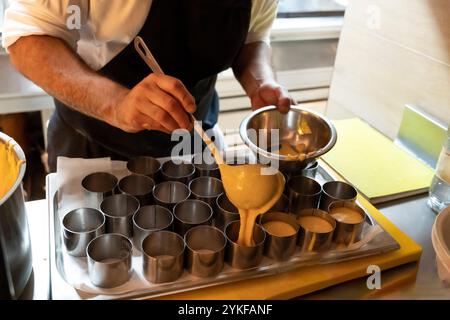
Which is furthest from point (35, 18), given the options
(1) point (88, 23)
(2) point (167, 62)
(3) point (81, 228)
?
(3) point (81, 228)

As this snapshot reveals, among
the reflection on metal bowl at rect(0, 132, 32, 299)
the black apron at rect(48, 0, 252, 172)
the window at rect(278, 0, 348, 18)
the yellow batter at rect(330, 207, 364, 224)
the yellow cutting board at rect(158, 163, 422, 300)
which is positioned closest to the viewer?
the reflection on metal bowl at rect(0, 132, 32, 299)

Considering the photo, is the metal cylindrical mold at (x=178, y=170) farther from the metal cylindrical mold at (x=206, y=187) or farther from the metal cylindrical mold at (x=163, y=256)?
the metal cylindrical mold at (x=163, y=256)

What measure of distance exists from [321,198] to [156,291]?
1.06ft

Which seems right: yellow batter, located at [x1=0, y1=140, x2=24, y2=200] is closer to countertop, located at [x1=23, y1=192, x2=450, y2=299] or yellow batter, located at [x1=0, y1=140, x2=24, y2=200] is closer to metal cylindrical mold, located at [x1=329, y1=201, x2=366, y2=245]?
countertop, located at [x1=23, y1=192, x2=450, y2=299]

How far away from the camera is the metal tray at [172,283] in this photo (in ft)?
2.03

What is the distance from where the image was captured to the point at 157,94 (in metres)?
0.67

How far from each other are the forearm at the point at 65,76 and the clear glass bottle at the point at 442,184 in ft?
1.82

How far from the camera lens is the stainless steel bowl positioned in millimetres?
878

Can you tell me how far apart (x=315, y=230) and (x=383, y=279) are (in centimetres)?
12

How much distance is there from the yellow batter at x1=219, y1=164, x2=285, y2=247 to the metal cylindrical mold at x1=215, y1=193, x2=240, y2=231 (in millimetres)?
23

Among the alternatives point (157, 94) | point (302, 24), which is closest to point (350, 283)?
point (157, 94)

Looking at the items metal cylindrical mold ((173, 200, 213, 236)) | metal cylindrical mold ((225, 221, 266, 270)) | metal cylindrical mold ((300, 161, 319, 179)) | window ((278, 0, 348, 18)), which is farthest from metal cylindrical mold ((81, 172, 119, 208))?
window ((278, 0, 348, 18))

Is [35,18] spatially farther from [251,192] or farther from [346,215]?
[346,215]
